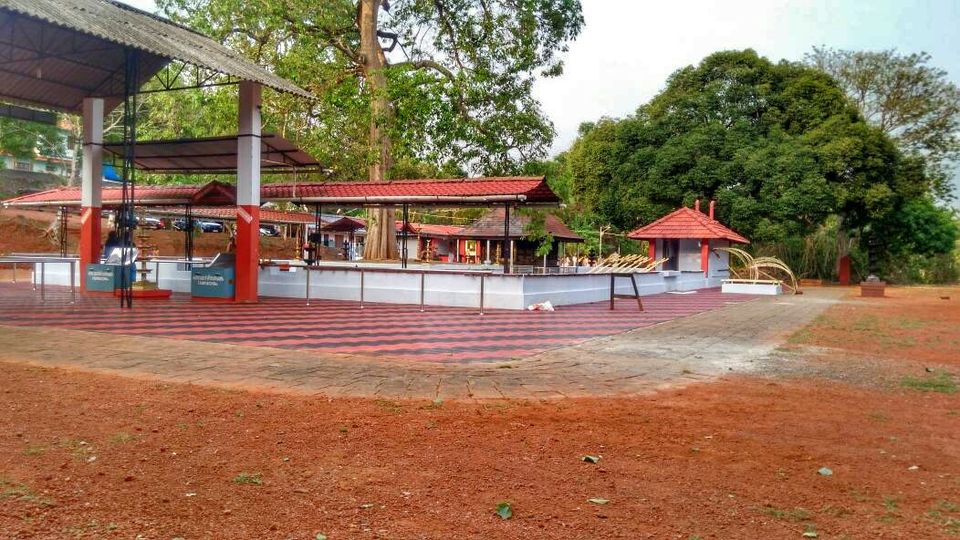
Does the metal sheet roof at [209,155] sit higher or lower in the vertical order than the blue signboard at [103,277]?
higher

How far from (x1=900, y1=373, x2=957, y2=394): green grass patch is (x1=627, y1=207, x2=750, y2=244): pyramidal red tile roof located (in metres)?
21.9

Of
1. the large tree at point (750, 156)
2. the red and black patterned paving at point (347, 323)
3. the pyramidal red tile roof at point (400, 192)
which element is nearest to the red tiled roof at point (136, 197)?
the pyramidal red tile roof at point (400, 192)

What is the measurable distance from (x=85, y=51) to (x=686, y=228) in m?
23.4

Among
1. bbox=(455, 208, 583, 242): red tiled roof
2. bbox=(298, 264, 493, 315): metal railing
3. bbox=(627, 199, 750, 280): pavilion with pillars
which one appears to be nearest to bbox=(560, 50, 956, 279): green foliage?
bbox=(455, 208, 583, 242): red tiled roof

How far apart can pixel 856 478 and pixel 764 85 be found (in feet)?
115

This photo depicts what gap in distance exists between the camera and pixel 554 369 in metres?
7.51

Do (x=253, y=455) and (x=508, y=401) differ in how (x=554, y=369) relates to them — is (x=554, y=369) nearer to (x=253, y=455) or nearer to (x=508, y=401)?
(x=508, y=401)

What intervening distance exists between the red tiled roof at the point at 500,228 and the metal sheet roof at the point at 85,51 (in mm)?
18595

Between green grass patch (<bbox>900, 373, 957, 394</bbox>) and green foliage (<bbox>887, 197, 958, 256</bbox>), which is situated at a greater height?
green foliage (<bbox>887, 197, 958, 256</bbox>)

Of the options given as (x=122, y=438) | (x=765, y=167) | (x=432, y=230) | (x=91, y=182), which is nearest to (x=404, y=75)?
(x=91, y=182)

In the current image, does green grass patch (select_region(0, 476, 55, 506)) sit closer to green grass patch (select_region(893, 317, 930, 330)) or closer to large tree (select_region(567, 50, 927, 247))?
green grass patch (select_region(893, 317, 930, 330))

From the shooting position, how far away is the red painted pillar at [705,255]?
98.0 feet

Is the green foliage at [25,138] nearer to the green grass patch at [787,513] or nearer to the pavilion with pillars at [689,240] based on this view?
the pavilion with pillars at [689,240]

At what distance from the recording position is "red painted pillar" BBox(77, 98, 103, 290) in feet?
52.4
